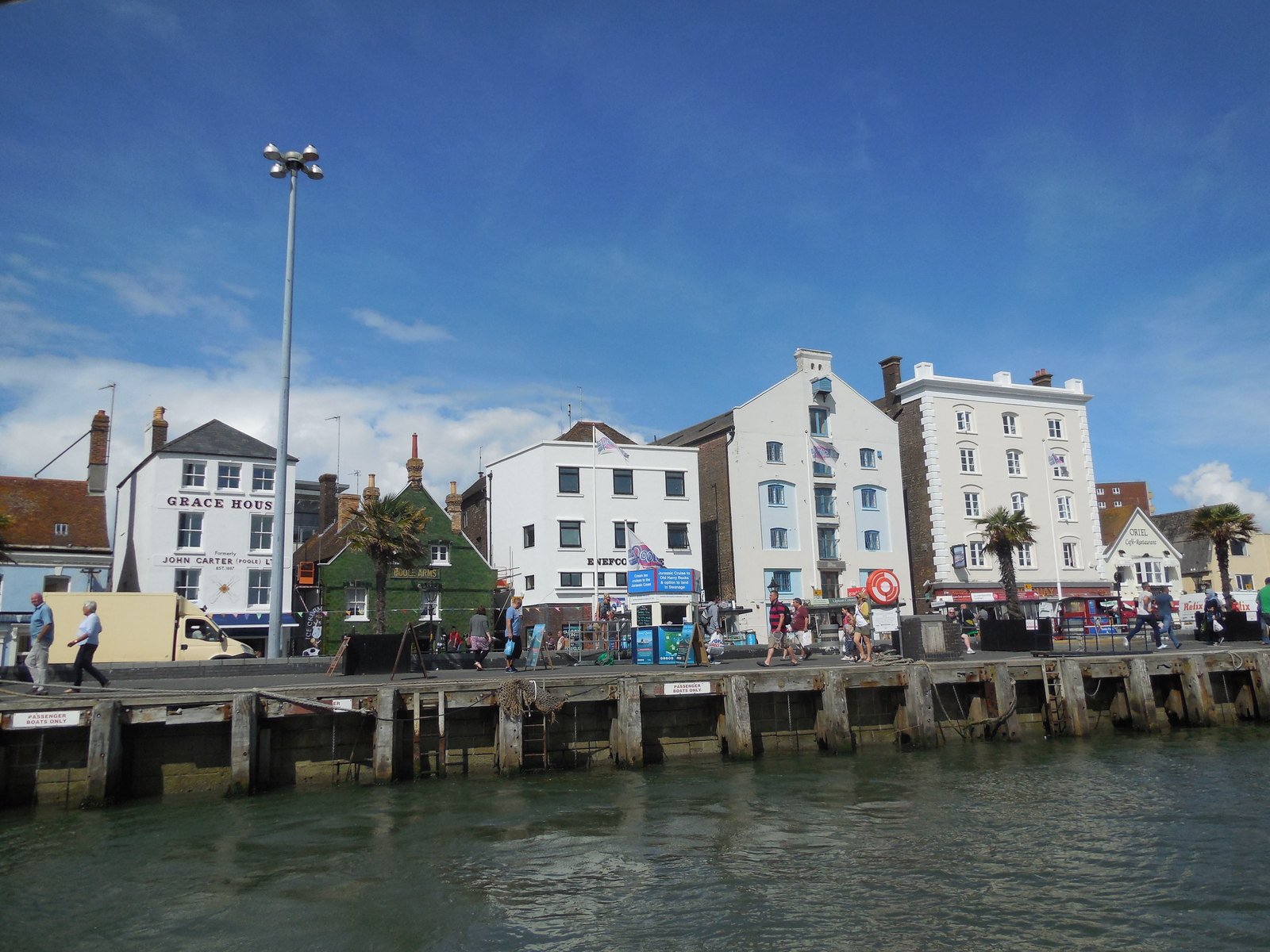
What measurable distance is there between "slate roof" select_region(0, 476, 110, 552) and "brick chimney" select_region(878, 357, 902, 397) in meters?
42.8

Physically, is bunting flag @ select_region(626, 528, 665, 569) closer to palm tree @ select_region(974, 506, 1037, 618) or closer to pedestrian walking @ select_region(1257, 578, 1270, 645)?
palm tree @ select_region(974, 506, 1037, 618)

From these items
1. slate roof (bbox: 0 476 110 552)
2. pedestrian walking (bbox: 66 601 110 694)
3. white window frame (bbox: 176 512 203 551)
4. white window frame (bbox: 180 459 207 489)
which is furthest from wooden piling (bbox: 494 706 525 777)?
slate roof (bbox: 0 476 110 552)

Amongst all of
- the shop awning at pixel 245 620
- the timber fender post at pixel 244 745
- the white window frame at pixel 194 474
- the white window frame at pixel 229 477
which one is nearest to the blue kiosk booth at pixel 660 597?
the timber fender post at pixel 244 745

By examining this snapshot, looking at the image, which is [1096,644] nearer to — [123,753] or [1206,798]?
[1206,798]

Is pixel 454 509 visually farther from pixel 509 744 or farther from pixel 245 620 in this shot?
pixel 509 744

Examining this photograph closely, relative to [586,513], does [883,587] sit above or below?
below

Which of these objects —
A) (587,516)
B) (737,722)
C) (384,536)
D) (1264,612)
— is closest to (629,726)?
(737,722)

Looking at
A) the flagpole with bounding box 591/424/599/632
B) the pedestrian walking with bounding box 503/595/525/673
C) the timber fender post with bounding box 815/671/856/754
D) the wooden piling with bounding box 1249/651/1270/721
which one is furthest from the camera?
the flagpole with bounding box 591/424/599/632

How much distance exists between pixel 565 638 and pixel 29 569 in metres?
24.4

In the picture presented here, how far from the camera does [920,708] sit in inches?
772

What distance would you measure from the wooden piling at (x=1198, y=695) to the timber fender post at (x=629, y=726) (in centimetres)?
1334

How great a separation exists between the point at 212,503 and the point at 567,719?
3126 centimetres

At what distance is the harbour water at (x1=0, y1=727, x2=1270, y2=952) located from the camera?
9414mm

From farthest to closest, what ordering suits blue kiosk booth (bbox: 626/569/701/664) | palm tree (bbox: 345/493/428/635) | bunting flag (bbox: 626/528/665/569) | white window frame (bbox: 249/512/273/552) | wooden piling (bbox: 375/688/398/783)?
white window frame (bbox: 249/512/273/552) → bunting flag (bbox: 626/528/665/569) → palm tree (bbox: 345/493/428/635) → blue kiosk booth (bbox: 626/569/701/664) → wooden piling (bbox: 375/688/398/783)
